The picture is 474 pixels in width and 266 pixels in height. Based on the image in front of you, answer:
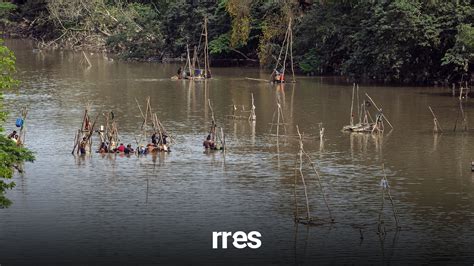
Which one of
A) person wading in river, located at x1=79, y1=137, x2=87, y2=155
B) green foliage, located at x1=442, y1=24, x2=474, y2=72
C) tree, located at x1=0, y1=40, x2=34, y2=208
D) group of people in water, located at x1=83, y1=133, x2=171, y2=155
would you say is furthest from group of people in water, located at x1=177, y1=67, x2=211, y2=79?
tree, located at x1=0, y1=40, x2=34, y2=208

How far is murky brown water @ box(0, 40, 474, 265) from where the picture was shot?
23.7 meters

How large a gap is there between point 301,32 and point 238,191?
34505 mm

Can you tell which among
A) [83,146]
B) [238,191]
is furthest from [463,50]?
[238,191]

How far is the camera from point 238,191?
2955 centimetres

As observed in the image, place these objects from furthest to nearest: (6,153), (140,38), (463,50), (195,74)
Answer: (140,38), (195,74), (463,50), (6,153)

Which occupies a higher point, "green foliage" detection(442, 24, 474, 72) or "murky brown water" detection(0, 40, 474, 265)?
"green foliage" detection(442, 24, 474, 72)

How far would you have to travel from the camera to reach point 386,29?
52.3m

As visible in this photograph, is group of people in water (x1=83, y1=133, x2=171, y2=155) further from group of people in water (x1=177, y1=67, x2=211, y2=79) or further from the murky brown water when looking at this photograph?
group of people in water (x1=177, y1=67, x2=211, y2=79)

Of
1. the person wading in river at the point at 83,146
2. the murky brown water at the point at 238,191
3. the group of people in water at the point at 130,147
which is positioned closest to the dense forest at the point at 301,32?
the murky brown water at the point at 238,191

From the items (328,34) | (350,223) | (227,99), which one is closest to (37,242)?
(350,223)

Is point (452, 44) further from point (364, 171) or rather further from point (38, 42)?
point (38, 42)

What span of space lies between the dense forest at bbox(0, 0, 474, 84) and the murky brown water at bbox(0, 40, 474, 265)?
14.9ft

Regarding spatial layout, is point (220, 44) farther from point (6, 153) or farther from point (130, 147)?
point (6, 153)

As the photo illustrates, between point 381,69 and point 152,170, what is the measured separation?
1010 inches
